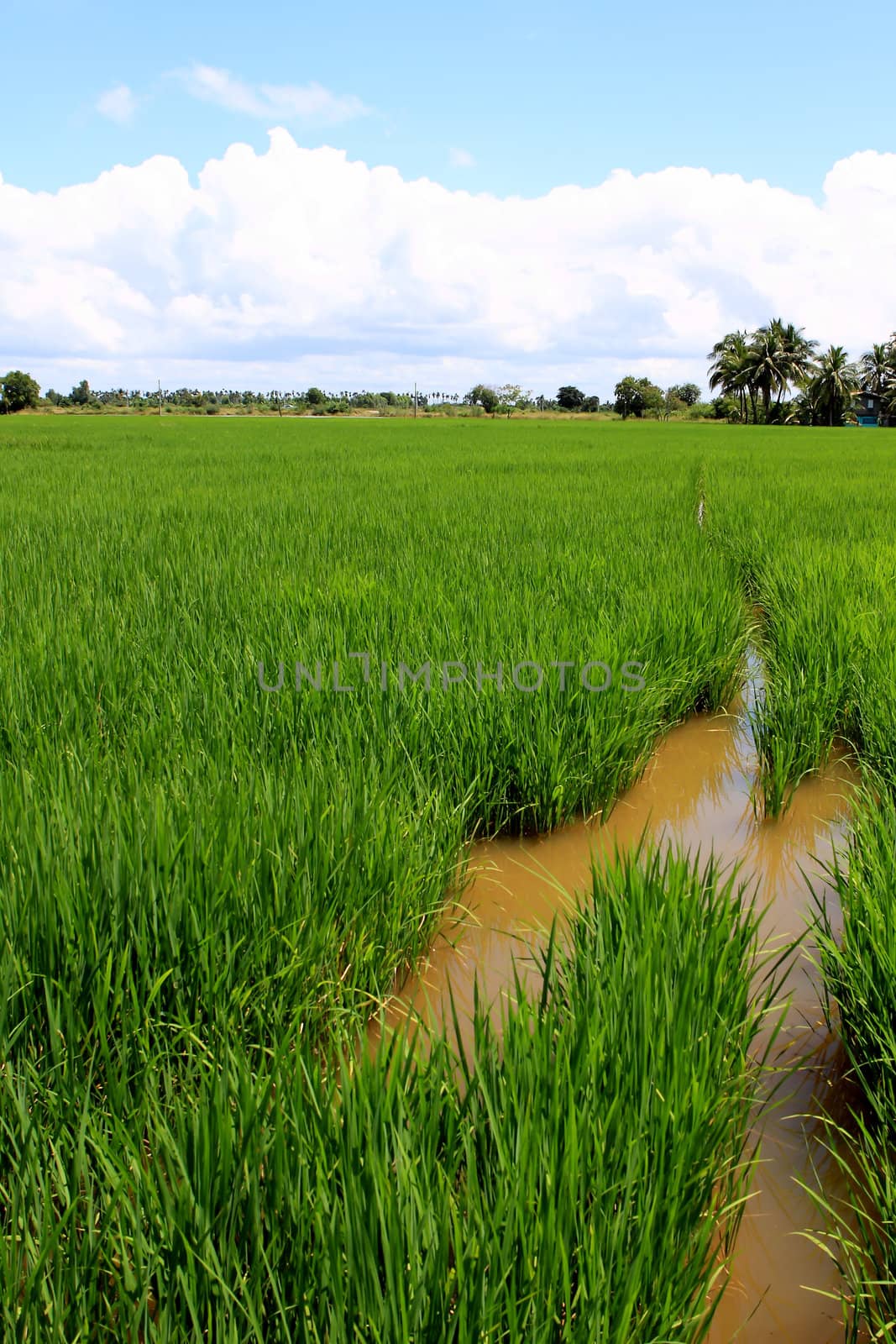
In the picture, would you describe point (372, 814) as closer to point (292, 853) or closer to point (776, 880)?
point (292, 853)

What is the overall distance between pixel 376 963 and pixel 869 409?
64.0 m

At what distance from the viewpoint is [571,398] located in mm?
71125

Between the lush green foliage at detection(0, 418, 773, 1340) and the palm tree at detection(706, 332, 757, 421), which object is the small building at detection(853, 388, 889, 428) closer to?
the palm tree at detection(706, 332, 757, 421)

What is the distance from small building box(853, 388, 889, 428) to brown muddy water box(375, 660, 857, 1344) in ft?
186

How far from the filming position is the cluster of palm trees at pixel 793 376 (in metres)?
47.1

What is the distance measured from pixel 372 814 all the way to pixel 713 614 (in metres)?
2.20

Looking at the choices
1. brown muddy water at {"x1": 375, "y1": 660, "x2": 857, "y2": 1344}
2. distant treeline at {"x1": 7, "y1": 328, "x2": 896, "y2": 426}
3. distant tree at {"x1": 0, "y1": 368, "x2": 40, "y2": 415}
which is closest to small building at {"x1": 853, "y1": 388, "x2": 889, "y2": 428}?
distant treeline at {"x1": 7, "y1": 328, "x2": 896, "y2": 426}

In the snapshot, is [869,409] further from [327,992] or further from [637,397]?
[327,992]

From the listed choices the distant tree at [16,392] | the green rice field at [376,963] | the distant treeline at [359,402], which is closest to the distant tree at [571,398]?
the distant treeline at [359,402]

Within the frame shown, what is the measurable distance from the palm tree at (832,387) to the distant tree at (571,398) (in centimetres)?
2533

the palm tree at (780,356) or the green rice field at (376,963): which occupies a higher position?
the palm tree at (780,356)

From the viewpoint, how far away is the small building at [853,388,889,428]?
5201cm

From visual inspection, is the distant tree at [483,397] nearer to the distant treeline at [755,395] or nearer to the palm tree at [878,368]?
the distant treeline at [755,395]

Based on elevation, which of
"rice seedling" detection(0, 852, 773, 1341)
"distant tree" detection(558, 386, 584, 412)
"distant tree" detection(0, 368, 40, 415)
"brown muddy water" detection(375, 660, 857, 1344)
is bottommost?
"brown muddy water" detection(375, 660, 857, 1344)
